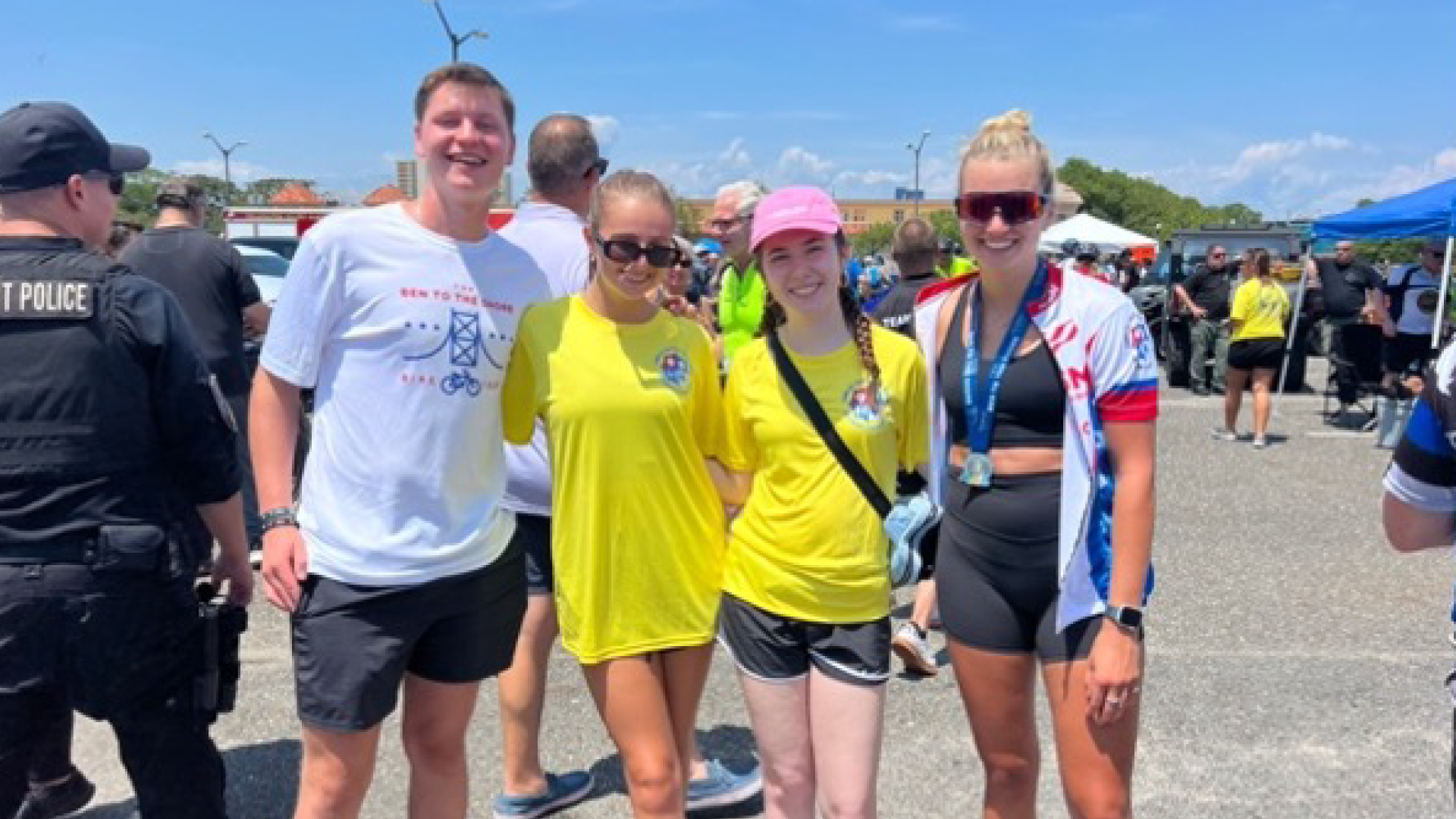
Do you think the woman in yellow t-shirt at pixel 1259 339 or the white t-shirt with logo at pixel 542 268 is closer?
the white t-shirt with logo at pixel 542 268

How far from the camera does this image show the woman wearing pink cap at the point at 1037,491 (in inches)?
86.4

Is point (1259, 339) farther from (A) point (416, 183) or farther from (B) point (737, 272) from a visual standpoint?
(A) point (416, 183)

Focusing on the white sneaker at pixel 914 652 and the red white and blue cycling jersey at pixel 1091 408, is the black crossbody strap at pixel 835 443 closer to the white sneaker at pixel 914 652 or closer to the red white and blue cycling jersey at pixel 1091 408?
the red white and blue cycling jersey at pixel 1091 408

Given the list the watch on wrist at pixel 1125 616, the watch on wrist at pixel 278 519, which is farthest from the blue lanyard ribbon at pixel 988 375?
the watch on wrist at pixel 278 519

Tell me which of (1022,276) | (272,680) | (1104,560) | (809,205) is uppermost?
(809,205)

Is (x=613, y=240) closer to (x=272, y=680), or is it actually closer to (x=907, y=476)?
(x=907, y=476)

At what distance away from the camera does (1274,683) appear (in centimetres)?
438

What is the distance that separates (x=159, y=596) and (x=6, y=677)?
0.35 meters

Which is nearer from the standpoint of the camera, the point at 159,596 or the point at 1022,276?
the point at 1022,276

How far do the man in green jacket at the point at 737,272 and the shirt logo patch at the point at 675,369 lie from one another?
1126 millimetres

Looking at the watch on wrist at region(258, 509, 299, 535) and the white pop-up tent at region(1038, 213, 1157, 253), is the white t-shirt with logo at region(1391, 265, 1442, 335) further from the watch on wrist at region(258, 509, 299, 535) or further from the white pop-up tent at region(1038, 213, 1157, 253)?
the watch on wrist at region(258, 509, 299, 535)

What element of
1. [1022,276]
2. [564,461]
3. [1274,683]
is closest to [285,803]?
[564,461]

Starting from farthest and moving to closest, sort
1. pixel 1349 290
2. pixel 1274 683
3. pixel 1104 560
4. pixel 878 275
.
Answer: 1. pixel 878 275
2. pixel 1349 290
3. pixel 1274 683
4. pixel 1104 560

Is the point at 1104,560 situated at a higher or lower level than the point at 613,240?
lower
